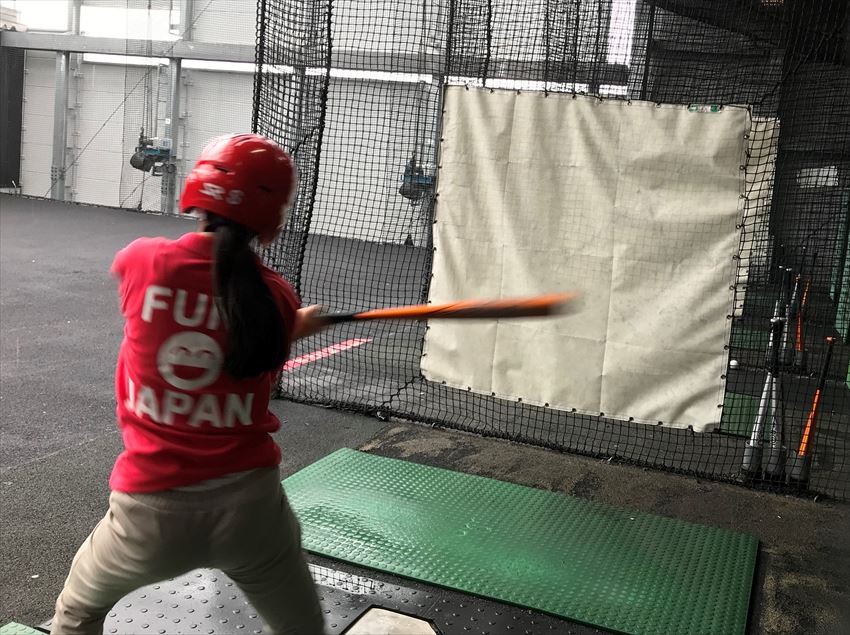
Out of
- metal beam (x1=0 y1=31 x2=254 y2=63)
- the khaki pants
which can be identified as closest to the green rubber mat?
the khaki pants

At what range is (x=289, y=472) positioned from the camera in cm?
388

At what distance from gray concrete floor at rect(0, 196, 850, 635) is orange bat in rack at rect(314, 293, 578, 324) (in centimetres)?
156

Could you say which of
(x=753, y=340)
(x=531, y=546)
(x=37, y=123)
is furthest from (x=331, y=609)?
(x=37, y=123)

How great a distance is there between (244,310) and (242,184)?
0.25 metres

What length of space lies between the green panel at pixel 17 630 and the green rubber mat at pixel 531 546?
100 cm

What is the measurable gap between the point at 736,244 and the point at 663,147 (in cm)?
60

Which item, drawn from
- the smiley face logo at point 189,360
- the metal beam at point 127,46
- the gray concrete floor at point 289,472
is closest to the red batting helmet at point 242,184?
the smiley face logo at point 189,360

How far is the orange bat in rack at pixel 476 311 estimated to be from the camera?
1.73 meters

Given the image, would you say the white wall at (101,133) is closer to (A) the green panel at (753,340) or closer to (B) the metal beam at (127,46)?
(B) the metal beam at (127,46)

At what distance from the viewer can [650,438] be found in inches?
191

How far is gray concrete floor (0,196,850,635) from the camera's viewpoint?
9.48 ft

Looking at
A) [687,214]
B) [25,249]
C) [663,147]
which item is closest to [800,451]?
[687,214]

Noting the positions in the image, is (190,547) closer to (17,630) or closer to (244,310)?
(244,310)

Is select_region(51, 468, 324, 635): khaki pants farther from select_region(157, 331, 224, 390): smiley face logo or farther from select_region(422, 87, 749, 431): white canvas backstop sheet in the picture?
select_region(422, 87, 749, 431): white canvas backstop sheet
